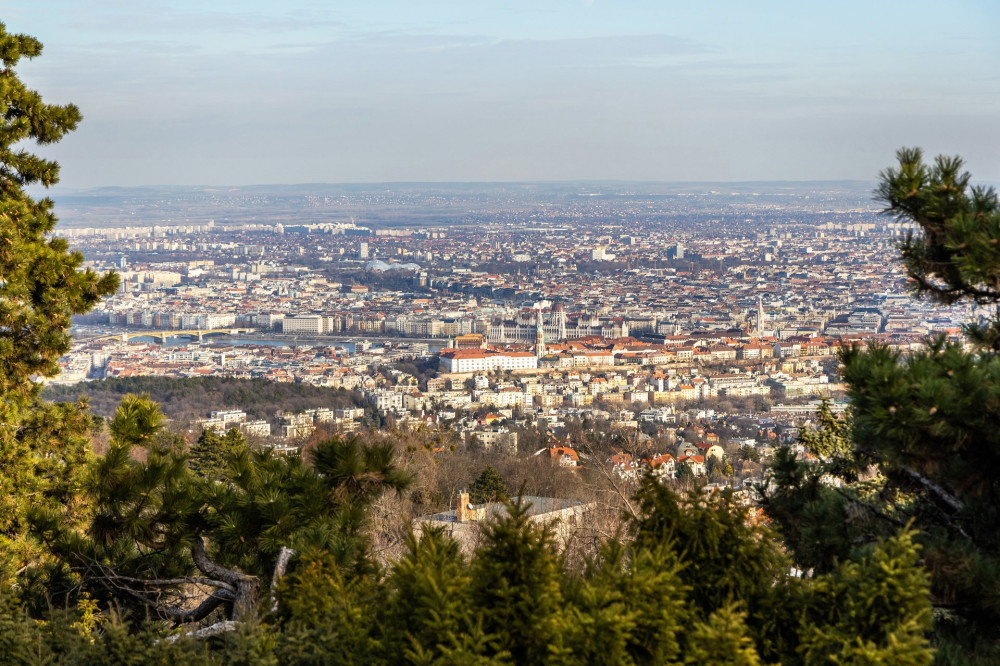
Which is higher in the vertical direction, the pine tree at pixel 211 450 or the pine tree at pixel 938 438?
the pine tree at pixel 938 438

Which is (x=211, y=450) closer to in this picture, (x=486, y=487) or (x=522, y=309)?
(x=486, y=487)

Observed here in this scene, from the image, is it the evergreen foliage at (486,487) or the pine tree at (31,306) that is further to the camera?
the evergreen foliage at (486,487)

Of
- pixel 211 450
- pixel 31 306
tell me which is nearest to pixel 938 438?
pixel 31 306

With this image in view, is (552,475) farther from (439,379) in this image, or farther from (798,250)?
(798,250)

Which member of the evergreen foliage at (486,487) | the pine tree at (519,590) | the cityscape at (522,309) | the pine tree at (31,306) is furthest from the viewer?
the cityscape at (522,309)

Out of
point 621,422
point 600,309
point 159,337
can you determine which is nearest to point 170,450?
point 621,422

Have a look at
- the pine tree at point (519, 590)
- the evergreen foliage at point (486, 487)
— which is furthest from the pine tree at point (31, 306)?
the evergreen foliage at point (486, 487)

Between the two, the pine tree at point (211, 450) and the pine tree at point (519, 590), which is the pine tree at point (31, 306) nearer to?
the pine tree at point (519, 590)

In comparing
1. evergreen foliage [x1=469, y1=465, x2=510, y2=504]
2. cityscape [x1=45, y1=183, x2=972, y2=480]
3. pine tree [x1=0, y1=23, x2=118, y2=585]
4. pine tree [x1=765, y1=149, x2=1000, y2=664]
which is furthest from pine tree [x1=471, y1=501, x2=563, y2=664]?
evergreen foliage [x1=469, y1=465, x2=510, y2=504]

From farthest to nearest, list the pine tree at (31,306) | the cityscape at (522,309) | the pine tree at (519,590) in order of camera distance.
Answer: the cityscape at (522,309)
the pine tree at (31,306)
the pine tree at (519,590)
